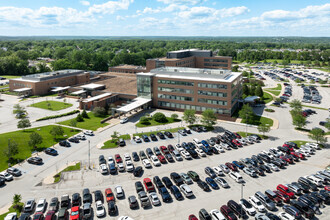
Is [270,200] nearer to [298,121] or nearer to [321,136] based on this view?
[321,136]

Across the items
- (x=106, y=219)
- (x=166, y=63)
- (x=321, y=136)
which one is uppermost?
(x=166, y=63)

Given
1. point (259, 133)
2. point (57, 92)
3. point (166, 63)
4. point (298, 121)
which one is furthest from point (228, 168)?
point (57, 92)

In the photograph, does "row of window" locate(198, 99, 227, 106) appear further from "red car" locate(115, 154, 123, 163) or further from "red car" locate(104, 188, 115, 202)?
"red car" locate(104, 188, 115, 202)

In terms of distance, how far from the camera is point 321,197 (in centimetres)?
4125

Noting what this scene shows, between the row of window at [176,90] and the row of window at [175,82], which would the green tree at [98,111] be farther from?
the row of window at [175,82]

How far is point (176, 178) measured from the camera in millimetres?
47812

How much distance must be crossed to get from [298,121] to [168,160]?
147 feet

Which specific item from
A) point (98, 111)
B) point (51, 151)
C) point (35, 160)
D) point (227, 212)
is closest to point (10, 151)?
point (35, 160)

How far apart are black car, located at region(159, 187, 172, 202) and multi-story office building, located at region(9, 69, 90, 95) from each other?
3950 inches

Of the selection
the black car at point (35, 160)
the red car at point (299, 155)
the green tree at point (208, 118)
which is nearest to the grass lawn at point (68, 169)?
the black car at point (35, 160)

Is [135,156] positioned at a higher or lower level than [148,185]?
higher

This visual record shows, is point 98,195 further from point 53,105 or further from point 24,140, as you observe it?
point 53,105

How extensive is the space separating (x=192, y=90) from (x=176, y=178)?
47863mm

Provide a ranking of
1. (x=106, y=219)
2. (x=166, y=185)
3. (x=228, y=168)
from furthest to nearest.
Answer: (x=228, y=168), (x=166, y=185), (x=106, y=219)
